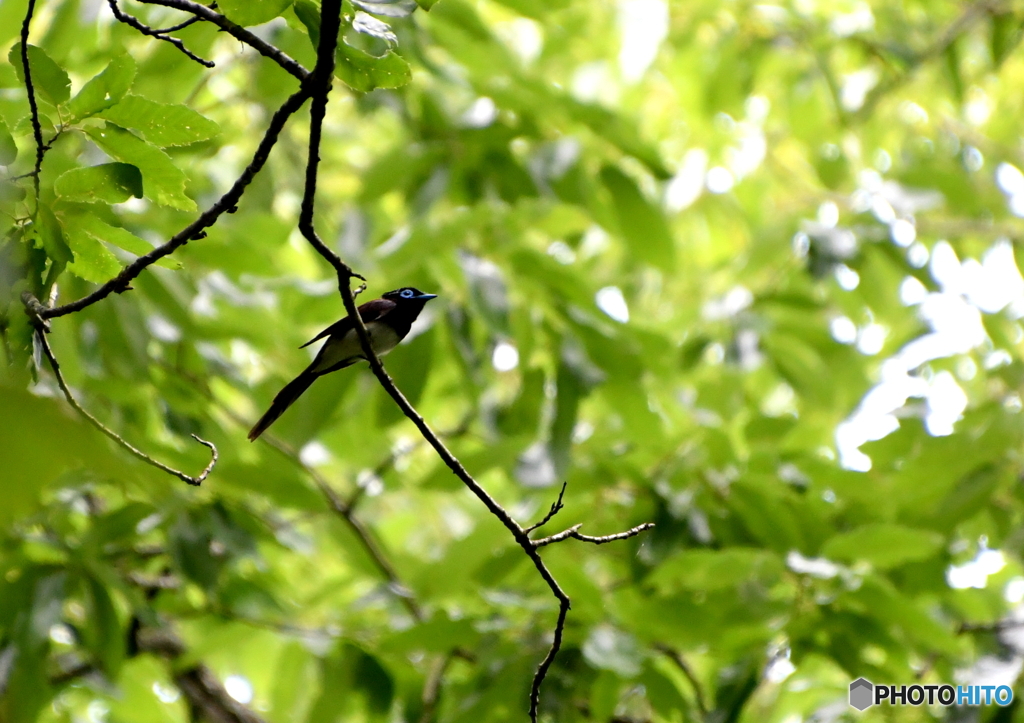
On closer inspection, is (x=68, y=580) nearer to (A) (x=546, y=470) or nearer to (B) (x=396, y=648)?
(B) (x=396, y=648)

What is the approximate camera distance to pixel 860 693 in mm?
4086

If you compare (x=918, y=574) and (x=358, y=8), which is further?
(x=918, y=574)

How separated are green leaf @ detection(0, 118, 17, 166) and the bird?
0.96 m

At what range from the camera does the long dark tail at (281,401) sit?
9.21 feet

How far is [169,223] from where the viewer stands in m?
3.89

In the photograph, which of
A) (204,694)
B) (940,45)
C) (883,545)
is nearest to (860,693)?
(883,545)

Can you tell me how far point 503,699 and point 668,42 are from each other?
5.05 meters

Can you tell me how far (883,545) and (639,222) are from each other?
5.93ft

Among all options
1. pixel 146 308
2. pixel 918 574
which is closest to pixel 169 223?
pixel 146 308

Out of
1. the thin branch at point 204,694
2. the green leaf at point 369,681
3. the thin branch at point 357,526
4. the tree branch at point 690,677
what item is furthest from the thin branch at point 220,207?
the thin branch at point 204,694

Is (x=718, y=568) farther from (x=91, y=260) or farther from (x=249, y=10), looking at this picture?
(x=249, y=10)

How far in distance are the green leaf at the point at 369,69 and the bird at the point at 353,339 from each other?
954 millimetres

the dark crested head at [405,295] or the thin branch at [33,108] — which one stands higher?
the thin branch at [33,108]

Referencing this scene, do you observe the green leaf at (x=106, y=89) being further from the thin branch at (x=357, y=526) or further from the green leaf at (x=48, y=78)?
the thin branch at (x=357, y=526)
